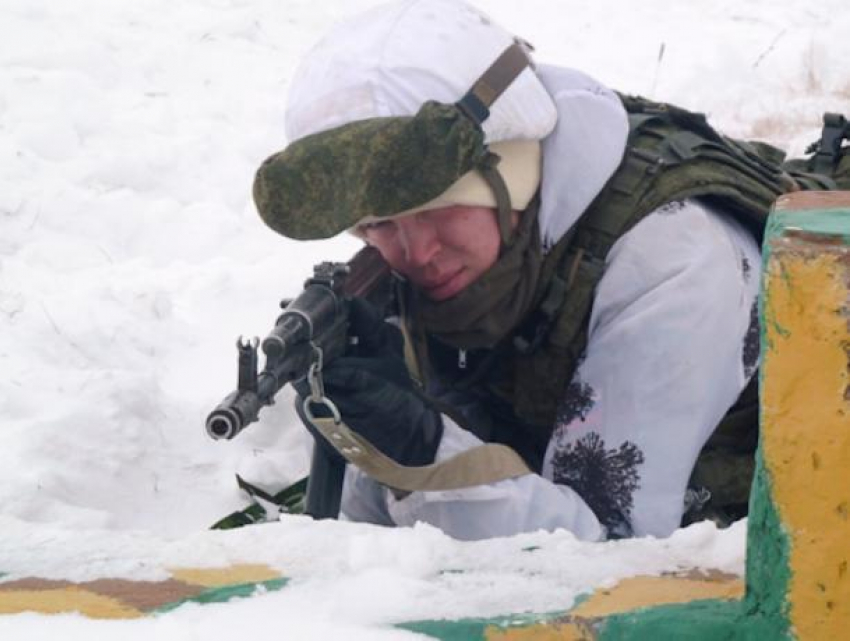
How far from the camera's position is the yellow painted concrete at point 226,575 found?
1553 mm

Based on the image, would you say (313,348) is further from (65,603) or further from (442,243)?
(65,603)

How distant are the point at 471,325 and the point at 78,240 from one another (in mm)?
2298

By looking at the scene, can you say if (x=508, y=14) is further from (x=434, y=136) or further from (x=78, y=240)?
(x=434, y=136)

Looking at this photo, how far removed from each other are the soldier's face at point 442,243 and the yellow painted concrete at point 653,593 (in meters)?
1.02

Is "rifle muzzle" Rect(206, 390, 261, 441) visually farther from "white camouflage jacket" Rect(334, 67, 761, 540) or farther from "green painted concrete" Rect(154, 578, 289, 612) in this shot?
"green painted concrete" Rect(154, 578, 289, 612)

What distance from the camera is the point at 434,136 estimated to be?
87.7 inches

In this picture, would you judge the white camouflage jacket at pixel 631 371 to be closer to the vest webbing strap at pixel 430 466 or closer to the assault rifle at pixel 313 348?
the vest webbing strap at pixel 430 466

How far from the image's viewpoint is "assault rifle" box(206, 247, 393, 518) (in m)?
2.15

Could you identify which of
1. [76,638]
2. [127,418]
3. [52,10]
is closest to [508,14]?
[52,10]

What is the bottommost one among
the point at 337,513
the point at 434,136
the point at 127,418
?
the point at 337,513

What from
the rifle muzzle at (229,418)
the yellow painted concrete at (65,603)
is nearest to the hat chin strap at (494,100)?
the rifle muzzle at (229,418)

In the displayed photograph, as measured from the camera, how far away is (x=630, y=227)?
8.03ft

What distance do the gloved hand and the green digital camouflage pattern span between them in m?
0.23

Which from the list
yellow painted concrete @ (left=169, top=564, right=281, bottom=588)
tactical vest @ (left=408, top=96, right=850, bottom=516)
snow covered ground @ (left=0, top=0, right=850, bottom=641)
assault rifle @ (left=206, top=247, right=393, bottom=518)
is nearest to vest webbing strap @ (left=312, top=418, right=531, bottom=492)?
assault rifle @ (left=206, top=247, right=393, bottom=518)
